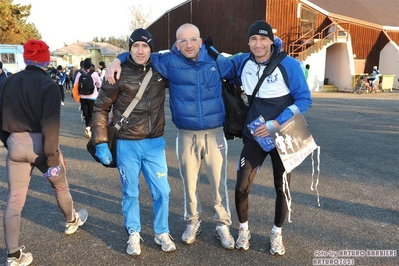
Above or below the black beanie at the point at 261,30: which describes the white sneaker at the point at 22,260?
below

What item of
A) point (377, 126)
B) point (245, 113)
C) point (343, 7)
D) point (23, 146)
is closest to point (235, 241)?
point (245, 113)

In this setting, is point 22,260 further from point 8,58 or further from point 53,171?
point 8,58

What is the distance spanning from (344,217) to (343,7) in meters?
34.1

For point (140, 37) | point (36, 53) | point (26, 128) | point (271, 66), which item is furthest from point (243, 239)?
point (36, 53)

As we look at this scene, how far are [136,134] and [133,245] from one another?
109cm

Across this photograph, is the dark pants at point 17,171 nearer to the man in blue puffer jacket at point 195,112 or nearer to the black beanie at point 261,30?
A: the man in blue puffer jacket at point 195,112

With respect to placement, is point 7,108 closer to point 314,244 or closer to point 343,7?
point 314,244

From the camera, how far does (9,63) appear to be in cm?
2762

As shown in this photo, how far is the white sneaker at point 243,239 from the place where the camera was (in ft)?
10.9

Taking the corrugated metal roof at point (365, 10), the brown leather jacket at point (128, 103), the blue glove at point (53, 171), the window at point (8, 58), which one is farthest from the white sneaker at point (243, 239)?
the corrugated metal roof at point (365, 10)

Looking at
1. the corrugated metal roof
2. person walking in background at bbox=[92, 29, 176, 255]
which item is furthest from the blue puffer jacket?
the corrugated metal roof

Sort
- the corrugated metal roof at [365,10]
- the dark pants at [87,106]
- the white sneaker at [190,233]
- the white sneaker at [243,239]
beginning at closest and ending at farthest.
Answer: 1. the white sneaker at [243,239]
2. the white sneaker at [190,233]
3. the dark pants at [87,106]
4. the corrugated metal roof at [365,10]

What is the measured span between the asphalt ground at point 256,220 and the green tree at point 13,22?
36481 mm

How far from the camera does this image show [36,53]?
3055mm
